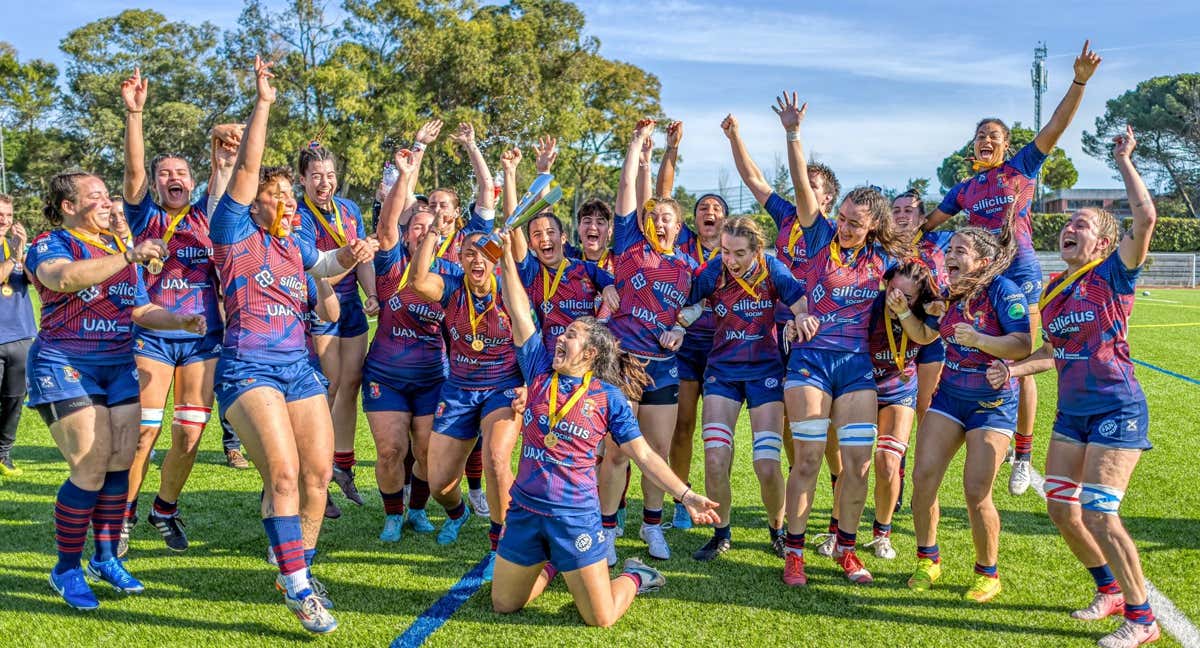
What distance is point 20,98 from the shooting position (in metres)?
40.1

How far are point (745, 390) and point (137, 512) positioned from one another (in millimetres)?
4530

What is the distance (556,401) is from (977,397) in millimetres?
2339

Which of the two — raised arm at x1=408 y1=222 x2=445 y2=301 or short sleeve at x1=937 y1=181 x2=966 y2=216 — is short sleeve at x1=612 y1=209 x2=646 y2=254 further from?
short sleeve at x1=937 y1=181 x2=966 y2=216

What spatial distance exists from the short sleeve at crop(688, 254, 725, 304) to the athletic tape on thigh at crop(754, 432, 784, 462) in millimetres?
988

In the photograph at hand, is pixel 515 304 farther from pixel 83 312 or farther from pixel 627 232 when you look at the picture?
pixel 83 312

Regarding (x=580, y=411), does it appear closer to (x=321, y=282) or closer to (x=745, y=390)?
(x=745, y=390)

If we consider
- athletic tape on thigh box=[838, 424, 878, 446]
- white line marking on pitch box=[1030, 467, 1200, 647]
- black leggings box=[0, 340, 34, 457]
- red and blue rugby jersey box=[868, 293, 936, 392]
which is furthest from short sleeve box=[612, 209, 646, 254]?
black leggings box=[0, 340, 34, 457]

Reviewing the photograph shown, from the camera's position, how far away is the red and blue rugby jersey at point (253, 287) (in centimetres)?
437

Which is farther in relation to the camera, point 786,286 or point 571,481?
point 786,286

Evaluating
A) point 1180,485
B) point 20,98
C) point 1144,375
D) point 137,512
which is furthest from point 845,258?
point 20,98

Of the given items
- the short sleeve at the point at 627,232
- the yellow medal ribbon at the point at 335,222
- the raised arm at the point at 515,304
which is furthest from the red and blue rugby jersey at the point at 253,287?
the short sleeve at the point at 627,232

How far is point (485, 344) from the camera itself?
5.53 meters

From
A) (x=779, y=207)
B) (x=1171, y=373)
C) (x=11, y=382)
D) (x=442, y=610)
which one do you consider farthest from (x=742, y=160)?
(x=1171, y=373)

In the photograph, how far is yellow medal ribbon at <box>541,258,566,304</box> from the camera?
19.0 feet
